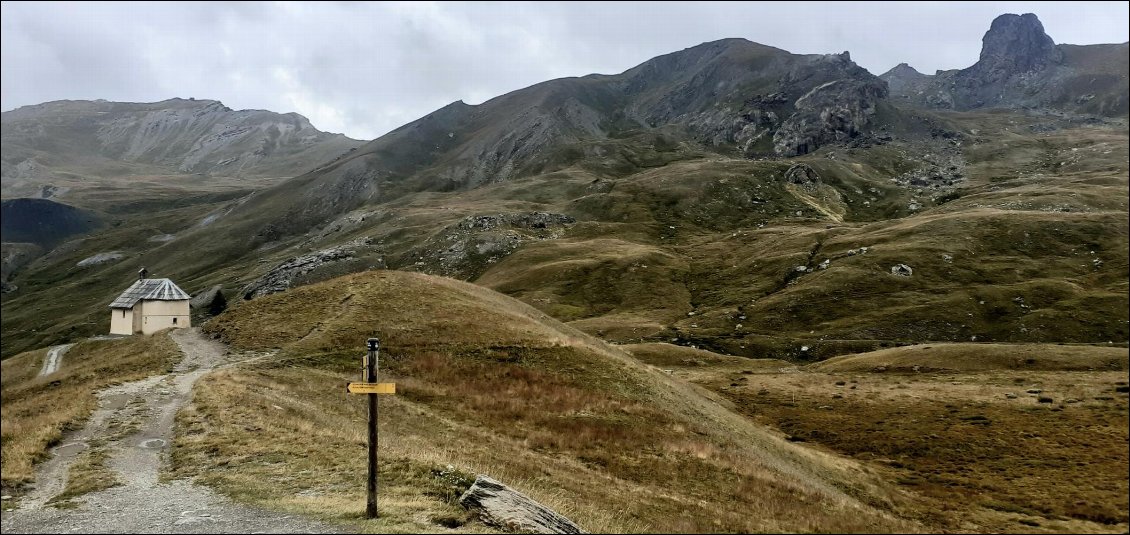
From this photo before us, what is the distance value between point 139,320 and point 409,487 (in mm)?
66382

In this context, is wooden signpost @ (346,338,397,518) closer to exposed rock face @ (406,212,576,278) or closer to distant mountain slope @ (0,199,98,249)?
distant mountain slope @ (0,199,98,249)

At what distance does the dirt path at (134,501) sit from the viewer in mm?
15664

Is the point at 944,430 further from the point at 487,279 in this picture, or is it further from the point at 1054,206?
the point at 487,279

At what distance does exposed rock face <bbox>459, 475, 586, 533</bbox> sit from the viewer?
57.3 feet

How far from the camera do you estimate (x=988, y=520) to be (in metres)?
26.5

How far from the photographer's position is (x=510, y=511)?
18.0 m

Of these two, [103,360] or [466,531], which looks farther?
[103,360]

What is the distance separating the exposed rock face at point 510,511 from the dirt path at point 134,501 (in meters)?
4.43

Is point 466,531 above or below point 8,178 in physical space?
below

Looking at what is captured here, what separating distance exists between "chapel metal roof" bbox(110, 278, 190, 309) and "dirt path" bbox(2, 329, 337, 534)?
49781 mm

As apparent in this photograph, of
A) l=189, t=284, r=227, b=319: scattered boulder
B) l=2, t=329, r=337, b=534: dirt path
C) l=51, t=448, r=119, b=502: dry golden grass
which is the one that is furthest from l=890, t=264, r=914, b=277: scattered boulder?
l=189, t=284, r=227, b=319: scattered boulder

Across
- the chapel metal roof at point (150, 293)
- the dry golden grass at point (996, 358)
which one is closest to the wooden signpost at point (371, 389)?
the dry golden grass at point (996, 358)

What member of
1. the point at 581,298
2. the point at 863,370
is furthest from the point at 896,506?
the point at 581,298

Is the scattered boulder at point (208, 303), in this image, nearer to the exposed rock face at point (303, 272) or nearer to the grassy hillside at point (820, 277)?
A: the exposed rock face at point (303, 272)
